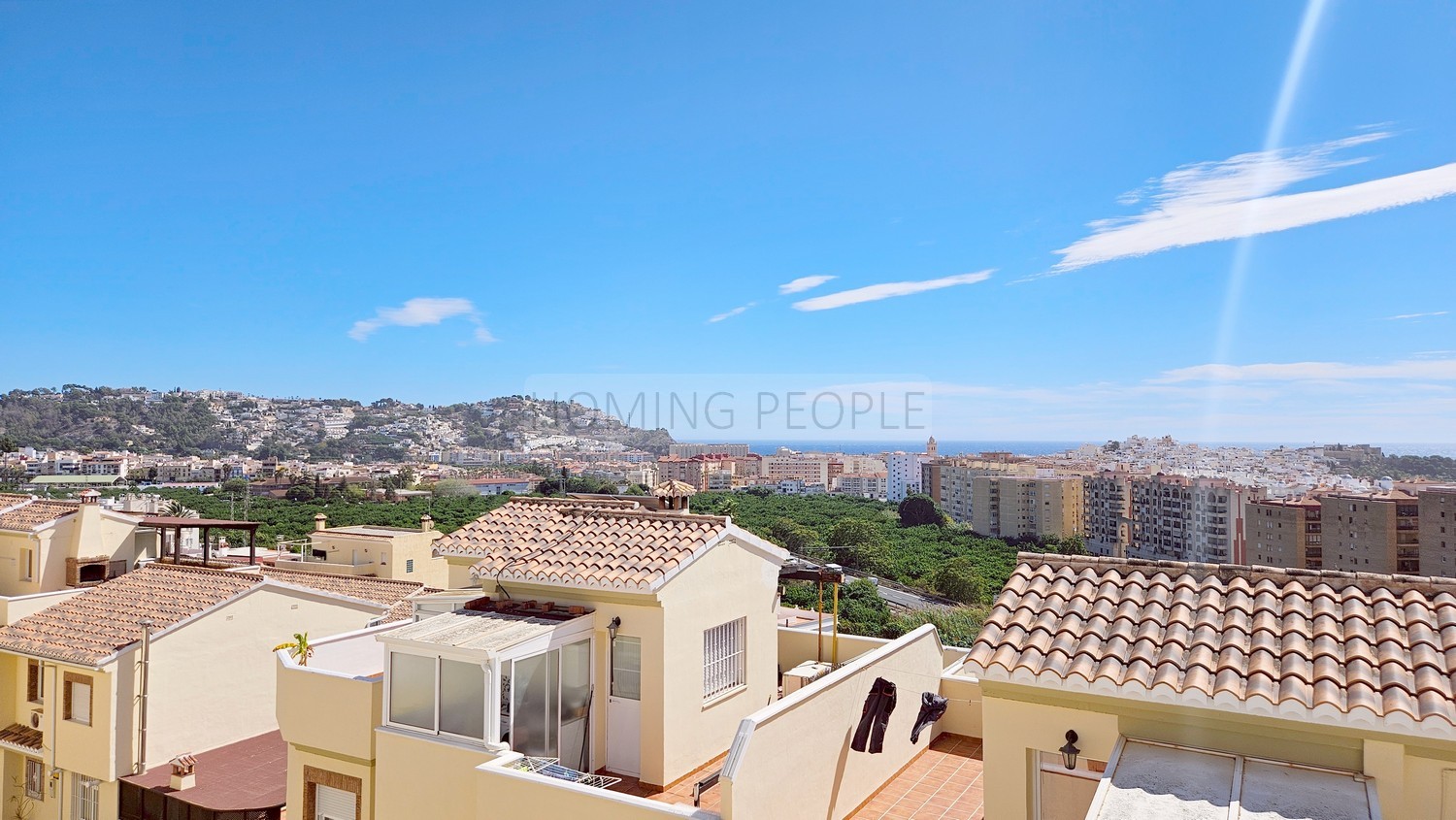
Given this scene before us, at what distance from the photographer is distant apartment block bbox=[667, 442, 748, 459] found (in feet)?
401

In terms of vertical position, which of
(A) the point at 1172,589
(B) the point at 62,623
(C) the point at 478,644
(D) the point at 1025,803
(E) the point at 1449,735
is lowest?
(B) the point at 62,623

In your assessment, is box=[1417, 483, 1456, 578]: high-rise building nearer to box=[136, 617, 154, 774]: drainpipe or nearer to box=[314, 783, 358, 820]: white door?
box=[314, 783, 358, 820]: white door

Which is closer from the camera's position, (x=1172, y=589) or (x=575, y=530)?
(x=1172, y=589)

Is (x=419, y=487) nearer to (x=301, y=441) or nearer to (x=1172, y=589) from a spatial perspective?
(x=301, y=441)

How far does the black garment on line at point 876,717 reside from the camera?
7281mm

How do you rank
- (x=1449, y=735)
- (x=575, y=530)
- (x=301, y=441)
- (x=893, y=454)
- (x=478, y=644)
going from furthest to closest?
(x=893, y=454) < (x=301, y=441) < (x=575, y=530) < (x=478, y=644) < (x=1449, y=735)

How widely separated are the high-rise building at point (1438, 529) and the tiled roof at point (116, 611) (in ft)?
251

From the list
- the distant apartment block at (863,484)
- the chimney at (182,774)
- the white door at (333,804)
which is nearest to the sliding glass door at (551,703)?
the white door at (333,804)

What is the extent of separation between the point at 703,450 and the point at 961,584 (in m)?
88.4

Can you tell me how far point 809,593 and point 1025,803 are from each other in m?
44.0

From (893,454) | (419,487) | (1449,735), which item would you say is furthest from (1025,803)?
(893,454)

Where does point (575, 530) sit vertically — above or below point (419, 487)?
above

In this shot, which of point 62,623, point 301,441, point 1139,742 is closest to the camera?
point 1139,742

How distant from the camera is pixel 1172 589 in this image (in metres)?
5.59
